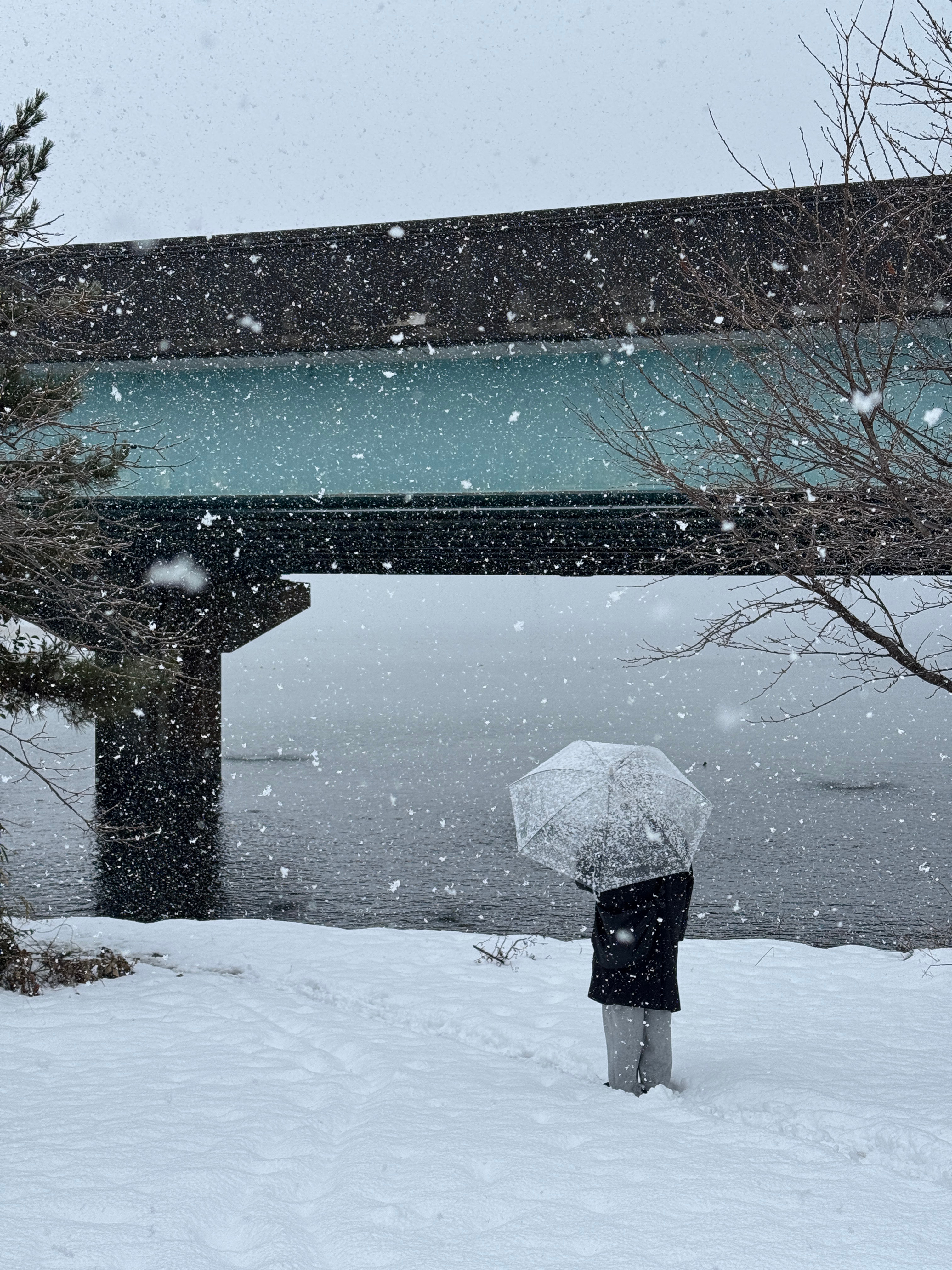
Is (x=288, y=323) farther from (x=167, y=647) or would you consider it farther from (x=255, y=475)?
(x=167, y=647)

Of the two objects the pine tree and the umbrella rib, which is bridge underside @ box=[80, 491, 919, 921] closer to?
the pine tree

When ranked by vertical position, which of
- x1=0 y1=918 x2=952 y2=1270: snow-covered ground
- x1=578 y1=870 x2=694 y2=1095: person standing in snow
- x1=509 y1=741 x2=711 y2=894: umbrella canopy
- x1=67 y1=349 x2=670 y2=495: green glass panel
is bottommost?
x1=0 y1=918 x2=952 y2=1270: snow-covered ground

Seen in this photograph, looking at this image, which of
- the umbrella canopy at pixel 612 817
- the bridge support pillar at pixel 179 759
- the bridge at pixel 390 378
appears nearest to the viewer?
the umbrella canopy at pixel 612 817

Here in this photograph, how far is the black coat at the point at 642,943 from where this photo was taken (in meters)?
4.81

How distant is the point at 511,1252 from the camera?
→ 11.4ft

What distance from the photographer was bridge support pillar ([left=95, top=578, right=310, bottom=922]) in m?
18.5

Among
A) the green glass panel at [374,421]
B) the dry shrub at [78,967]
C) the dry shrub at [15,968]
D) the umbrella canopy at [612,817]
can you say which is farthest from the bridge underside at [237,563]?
the umbrella canopy at [612,817]

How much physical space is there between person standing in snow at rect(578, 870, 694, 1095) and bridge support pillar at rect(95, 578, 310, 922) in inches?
516

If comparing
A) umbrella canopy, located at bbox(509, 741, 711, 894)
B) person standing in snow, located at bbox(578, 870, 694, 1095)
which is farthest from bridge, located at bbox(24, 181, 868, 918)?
person standing in snow, located at bbox(578, 870, 694, 1095)

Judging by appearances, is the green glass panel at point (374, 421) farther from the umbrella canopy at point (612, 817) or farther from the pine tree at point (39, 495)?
the umbrella canopy at point (612, 817)

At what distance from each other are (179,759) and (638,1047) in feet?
60.1

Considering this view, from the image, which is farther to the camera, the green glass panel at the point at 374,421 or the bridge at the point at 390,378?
the green glass panel at the point at 374,421

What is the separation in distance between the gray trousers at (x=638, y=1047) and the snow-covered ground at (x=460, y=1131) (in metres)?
0.11

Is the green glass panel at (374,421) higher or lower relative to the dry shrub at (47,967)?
higher
